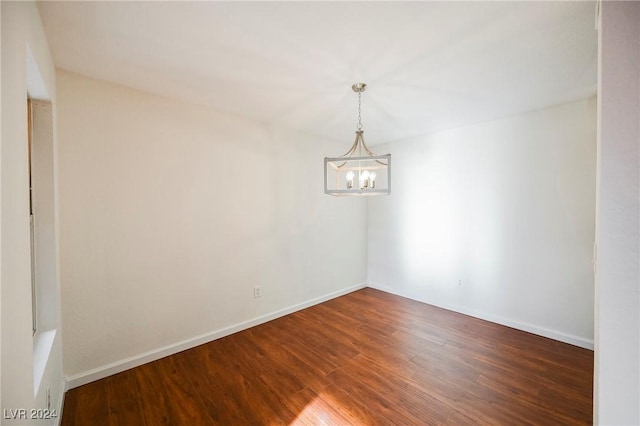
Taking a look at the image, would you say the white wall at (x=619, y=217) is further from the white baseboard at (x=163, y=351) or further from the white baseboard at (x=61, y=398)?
the white baseboard at (x=61, y=398)

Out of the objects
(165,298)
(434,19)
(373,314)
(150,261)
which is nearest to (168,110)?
(150,261)

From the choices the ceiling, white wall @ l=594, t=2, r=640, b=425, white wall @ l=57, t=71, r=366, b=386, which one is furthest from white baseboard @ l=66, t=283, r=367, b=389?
white wall @ l=594, t=2, r=640, b=425

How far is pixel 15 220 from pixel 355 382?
7.71ft

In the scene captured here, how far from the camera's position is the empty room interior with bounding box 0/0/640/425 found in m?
1.09

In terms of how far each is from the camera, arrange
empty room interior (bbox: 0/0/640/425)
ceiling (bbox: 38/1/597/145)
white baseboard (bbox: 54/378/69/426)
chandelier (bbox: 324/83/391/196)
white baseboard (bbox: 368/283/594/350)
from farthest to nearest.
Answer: white baseboard (bbox: 368/283/594/350) < chandelier (bbox: 324/83/391/196) < white baseboard (bbox: 54/378/69/426) < ceiling (bbox: 38/1/597/145) < empty room interior (bbox: 0/0/640/425)

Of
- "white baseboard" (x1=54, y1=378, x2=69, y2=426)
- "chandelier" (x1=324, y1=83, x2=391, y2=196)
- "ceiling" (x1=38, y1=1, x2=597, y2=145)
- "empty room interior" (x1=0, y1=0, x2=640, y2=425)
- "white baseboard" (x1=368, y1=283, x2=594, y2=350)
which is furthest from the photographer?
"white baseboard" (x1=368, y1=283, x2=594, y2=350)

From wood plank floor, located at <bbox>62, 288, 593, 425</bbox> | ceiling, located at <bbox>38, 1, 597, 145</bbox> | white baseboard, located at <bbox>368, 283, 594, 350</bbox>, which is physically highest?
ceiling, located at <bbox>38, 1, 597, 145</bbox>

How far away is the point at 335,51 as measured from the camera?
1771 millimetres

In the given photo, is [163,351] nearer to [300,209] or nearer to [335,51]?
[300,209]

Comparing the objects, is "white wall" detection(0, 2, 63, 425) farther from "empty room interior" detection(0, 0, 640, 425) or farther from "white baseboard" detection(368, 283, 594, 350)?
"white baseboard" detection(368, 283, 594, 350)

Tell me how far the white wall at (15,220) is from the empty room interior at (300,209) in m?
0.01

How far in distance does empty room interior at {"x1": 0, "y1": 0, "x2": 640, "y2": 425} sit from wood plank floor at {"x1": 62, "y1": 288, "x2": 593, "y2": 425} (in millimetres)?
19

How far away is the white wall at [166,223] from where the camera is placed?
2.04m

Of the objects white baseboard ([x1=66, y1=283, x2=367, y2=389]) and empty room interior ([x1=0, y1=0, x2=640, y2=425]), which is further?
white baseboard ([x1=66, y1=283, x2=367, y2=389])
